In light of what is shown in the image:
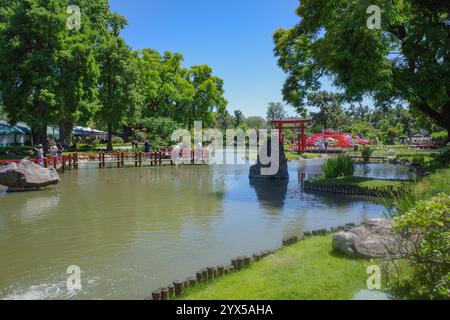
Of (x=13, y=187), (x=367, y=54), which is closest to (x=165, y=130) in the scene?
(x=13, y=187)

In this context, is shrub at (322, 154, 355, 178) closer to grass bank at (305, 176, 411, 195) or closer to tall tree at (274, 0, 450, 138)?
grass bank at (305, 176, 411, 195)

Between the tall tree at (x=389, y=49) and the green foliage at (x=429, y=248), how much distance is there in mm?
10899

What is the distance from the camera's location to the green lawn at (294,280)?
5422 millimetres

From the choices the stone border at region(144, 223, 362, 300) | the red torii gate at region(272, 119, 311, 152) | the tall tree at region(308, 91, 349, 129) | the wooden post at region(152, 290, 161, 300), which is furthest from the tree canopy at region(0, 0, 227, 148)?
the tall tree at region(308, 91, 349, 129)

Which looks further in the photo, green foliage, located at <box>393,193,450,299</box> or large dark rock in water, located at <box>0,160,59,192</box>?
large dark rock in water, located at <box>0,160,59,192</box>

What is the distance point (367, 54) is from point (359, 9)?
1659 mm

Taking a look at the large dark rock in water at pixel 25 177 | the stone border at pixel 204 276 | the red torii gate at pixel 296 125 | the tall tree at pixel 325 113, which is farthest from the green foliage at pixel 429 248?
the tall tree at pixel 325 113

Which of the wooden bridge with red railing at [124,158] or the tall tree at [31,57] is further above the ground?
the tall tree at [31,57]

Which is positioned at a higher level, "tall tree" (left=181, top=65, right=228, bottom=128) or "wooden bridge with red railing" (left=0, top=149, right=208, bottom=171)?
"tall tree" (left=181, top=65, right=228, bottom=128)

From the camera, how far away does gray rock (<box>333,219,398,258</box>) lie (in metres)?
6.96

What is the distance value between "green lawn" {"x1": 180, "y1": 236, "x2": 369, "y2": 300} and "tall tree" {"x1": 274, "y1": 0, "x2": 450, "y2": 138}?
10189mm

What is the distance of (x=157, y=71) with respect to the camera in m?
48.6

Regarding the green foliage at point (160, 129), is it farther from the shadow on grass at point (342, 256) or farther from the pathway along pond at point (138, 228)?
the shadow on grass at point (342, 256)
